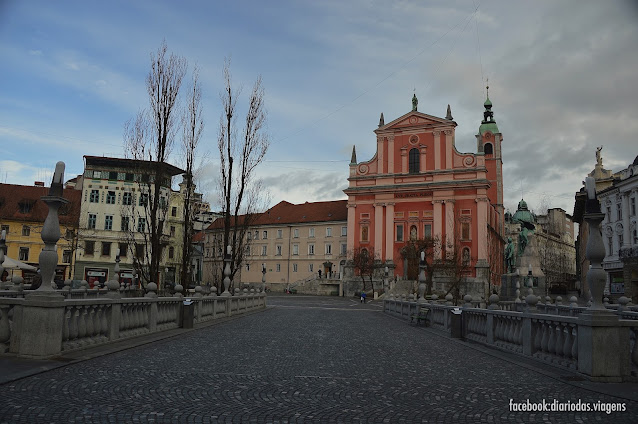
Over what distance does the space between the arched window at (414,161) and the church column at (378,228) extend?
612 cm

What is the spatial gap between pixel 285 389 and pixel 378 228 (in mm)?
57311

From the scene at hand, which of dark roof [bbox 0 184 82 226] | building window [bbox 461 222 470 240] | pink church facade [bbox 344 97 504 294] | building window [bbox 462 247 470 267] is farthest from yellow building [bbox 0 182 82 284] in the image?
building window [bbox 461 222 470 240]

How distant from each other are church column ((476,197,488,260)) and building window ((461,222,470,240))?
1277mm

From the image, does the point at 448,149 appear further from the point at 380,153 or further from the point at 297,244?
the point at 297,244

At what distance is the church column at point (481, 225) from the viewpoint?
5784 centimetres

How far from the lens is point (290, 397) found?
19.9ft

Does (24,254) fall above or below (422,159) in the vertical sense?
below

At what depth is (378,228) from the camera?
63.2 m

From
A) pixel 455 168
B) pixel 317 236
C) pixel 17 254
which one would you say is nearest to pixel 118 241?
pixel 17 254

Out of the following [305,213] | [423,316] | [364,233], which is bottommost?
[423,316]

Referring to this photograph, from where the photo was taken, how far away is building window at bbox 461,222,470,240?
59375 millimetres

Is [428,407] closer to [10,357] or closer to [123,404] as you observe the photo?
[123,404]

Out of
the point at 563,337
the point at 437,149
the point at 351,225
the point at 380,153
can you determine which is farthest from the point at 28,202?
the point at 563,337

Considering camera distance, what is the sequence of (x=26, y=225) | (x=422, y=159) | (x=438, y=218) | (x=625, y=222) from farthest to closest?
(x=422, y=159) < (x=438, y=218) < (x=26, y=225) < (x=625, y=222)
